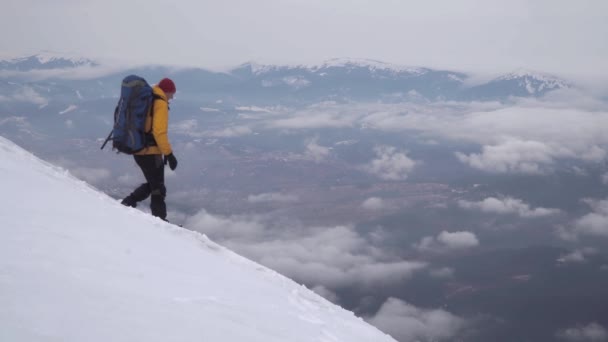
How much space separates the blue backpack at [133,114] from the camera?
784 centimetres

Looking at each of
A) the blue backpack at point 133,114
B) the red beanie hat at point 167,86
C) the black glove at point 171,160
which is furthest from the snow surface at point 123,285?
the red beanie hat at point 167,86

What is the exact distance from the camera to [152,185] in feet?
29.5

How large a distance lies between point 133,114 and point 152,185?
5.57 feet

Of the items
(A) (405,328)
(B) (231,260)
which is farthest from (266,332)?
Answer: (A) (405,328)

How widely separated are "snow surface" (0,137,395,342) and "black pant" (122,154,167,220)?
148 centimetres

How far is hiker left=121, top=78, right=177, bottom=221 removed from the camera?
26.6 ft

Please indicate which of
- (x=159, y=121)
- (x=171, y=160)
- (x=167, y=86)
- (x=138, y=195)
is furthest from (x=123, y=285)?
(x=138, y=195)

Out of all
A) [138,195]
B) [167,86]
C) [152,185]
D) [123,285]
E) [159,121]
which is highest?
[167,86]

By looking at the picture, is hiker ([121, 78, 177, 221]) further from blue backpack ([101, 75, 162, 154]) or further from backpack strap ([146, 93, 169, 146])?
blue backpack ([101, 75, 162, 154])

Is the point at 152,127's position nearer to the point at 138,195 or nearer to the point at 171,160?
the point at 171,160

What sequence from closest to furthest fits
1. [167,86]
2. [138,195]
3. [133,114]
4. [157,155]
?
1. [133,114]
2. [167,86]
3. [157,155]
4. [138,195]

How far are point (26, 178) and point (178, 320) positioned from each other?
17.0 feet

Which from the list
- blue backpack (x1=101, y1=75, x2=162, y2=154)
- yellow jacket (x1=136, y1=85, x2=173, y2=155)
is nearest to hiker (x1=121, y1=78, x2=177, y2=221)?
yellow jacket (x1=136, y1=85, x2=173, y2=155)

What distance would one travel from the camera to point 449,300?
190 meters
